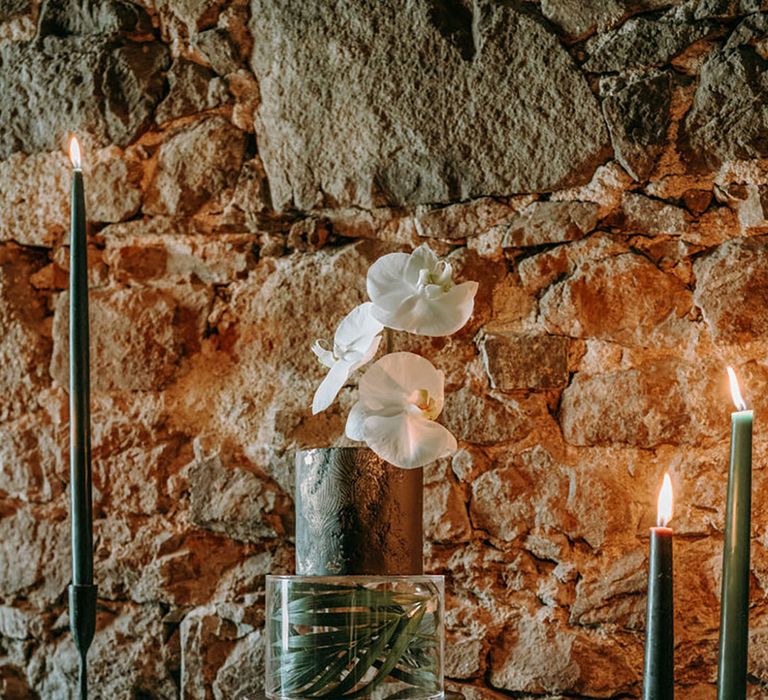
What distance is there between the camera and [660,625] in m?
0.84

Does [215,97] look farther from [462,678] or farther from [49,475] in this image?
[462,678]

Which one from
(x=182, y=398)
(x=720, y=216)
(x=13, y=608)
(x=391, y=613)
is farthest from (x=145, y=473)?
(x=720, y=216)

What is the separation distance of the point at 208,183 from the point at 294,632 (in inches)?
25.3

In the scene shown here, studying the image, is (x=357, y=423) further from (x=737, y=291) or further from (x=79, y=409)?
(x=737, y=291)

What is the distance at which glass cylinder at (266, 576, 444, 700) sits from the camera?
0.93m

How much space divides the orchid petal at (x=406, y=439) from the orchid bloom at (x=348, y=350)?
0.07 meters

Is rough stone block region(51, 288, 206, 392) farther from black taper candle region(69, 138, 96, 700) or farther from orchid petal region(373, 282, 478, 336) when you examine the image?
orchid petal region(373, 282, 478, 336)

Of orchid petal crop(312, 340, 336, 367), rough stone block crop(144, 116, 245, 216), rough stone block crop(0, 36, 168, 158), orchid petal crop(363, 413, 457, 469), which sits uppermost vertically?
rough stone block crop(0, 36, 168, 158)

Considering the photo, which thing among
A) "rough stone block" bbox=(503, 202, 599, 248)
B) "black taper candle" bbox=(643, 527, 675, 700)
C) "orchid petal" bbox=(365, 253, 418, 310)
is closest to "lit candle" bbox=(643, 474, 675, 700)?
"black taper candle" bbox=(643, 527, 675, 700)

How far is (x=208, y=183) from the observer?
134 cm

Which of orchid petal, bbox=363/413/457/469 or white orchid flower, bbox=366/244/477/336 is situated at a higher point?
white orchid flower, bbox=366/244/477/336

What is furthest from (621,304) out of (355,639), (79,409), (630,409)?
(79,409)

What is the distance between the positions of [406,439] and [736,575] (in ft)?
1.08

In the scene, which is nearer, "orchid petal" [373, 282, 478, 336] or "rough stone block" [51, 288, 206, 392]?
"orchid petal" [373, 282, 478, 336]
